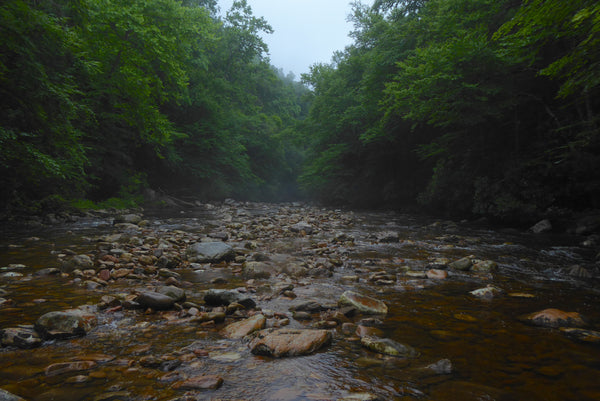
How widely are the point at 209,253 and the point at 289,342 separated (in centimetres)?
299

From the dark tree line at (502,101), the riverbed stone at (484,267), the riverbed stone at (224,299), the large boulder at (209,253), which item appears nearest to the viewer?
the riverbed stone at (224,299)

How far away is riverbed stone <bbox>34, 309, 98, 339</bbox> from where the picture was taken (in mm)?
1875

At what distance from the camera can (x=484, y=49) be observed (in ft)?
23.9

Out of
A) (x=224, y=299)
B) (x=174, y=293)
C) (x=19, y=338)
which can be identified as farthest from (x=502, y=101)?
(x=19, y=338)

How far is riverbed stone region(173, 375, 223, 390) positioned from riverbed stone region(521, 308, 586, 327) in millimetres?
2398

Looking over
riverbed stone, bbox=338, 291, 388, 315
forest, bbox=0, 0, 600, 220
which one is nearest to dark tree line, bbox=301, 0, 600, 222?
forest, bbox=0, 0, 600, 220

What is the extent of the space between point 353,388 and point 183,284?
2476mm

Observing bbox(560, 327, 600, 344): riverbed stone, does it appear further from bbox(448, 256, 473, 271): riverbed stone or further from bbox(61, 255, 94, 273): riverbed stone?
bbox(61, 255, 94, 273): riverbed stone

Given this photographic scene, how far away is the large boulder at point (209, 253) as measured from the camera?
4.45 metres

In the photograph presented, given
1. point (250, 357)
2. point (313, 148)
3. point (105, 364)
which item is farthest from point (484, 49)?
point (313, 148)

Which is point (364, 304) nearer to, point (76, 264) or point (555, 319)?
point (555, 319)

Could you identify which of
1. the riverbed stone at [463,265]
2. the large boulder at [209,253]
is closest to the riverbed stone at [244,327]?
the large boulder at [209,253]

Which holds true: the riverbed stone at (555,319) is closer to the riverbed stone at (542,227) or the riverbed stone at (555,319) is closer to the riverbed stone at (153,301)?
the riverbed stone at (153,301)

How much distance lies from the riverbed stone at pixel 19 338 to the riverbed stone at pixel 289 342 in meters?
1.33
